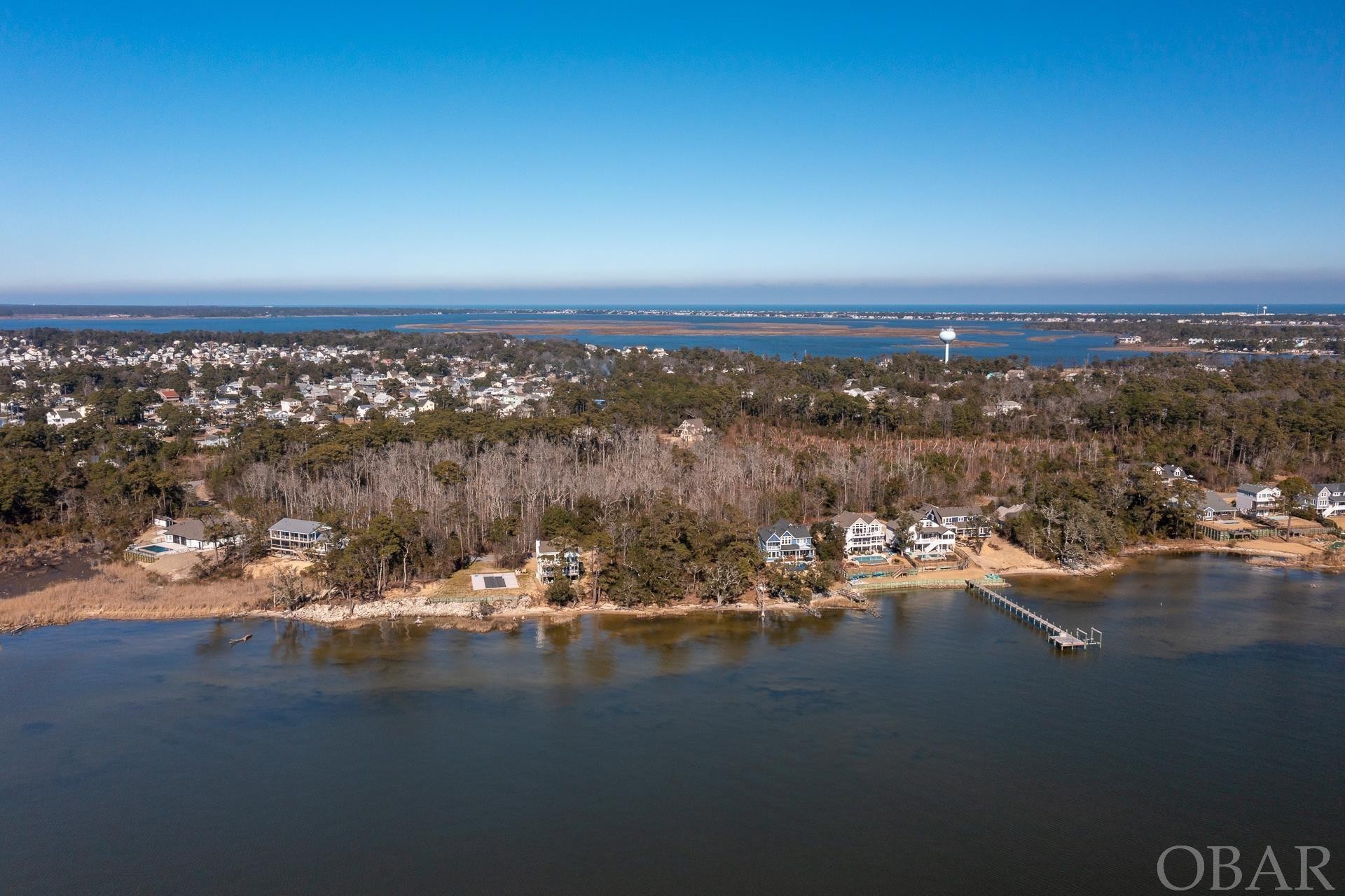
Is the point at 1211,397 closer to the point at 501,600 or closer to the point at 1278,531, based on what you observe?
the point at 1278,531

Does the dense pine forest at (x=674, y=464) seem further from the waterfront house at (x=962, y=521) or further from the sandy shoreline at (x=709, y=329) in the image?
the sandy shoreline at (x=709, y=329)

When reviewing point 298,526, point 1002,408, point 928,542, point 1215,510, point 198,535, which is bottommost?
point 928,542

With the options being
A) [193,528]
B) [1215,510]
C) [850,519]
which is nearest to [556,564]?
[850,519]

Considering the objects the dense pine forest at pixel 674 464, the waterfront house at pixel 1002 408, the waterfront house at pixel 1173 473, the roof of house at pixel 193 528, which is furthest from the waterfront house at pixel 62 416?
the waterfront house at pixel 1173 473

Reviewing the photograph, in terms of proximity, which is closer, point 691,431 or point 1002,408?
point 691,431

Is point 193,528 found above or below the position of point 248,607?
above

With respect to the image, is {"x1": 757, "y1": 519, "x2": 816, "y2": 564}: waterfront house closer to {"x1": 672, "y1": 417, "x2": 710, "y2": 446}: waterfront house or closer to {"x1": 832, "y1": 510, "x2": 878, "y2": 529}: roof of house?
{"x1": 832, "y1": 510, "x2": 878, "y2": 529}: roof of house

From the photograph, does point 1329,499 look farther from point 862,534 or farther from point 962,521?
point 862,534

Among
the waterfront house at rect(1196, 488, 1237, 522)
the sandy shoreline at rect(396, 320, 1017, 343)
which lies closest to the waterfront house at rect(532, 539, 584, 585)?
the waterfront house at rect(1196, 488, 1237, 522)
